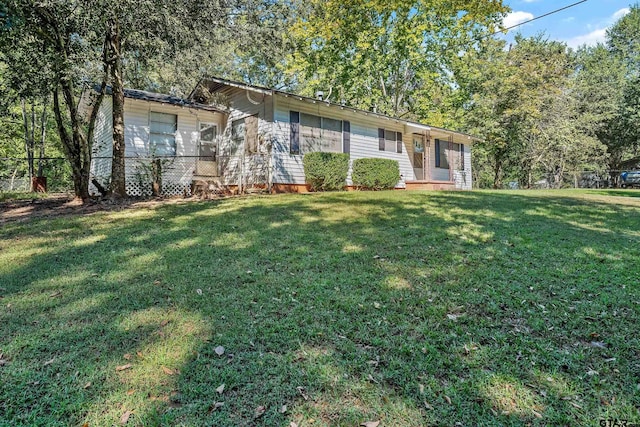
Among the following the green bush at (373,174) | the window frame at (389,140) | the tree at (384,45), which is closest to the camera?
the green bush at (373,174)

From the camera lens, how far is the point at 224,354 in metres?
2.35

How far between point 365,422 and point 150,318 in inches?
76.5

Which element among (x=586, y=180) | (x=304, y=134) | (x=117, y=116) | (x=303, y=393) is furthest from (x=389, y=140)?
(x=586, y=180)

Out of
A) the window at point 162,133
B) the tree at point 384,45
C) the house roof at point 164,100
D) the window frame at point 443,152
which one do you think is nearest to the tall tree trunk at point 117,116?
the house roof at point 164,100

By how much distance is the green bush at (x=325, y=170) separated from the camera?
11.5m

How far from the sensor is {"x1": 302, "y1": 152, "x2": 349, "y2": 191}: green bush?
1153cm

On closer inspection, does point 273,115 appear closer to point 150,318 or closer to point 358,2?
point 150,318

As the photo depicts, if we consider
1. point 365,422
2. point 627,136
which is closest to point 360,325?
point 365,422

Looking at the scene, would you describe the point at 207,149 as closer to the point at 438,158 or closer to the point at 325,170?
the point at 325,170

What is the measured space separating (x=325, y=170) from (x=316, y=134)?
Result: 62.0 inches

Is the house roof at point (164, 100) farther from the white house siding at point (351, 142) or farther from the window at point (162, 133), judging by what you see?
the white house siding at point (351, 142)

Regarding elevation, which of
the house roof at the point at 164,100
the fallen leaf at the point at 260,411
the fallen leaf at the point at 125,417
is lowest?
the fallen leaf at the point at 125,417

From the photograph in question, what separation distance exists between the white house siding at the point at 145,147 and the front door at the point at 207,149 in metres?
0.21

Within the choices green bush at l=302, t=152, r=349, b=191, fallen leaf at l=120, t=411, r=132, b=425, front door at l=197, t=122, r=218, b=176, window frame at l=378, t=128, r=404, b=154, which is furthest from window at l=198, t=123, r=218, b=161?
fallen leaf at l=120, t=411, r=132, b=425
